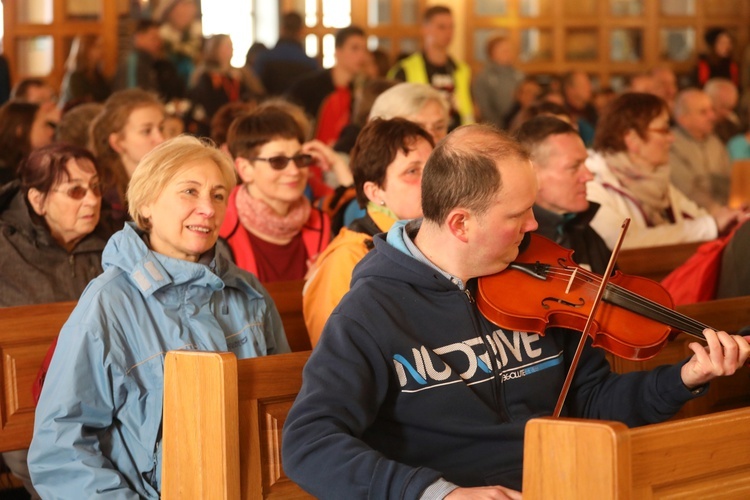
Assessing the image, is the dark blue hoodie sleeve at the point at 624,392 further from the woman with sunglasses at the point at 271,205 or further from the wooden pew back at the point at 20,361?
the woman with sunglasses at the point at 271,205

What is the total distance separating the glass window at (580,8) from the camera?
12.3m

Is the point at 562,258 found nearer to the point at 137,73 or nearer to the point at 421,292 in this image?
the point at 421,292

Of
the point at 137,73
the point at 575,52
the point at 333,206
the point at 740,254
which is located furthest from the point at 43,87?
the point at 575,52

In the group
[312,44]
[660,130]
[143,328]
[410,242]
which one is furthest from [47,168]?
[312,44]

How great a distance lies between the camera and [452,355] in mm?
2340

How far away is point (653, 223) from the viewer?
17.3 ft

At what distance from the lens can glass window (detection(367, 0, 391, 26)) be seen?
11.6 metres

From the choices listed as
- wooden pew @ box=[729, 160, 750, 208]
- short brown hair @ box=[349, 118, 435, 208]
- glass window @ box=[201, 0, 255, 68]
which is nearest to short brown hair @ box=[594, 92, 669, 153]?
wooden pew @ box=[729, 160, 750, 208]

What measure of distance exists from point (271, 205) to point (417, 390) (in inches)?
83.8

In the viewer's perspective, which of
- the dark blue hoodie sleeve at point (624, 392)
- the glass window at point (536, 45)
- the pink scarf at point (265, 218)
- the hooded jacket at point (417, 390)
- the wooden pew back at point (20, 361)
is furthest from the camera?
the glass window at point (536, 45)

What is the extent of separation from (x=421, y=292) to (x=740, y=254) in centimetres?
174

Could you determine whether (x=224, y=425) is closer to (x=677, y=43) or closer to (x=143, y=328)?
(x=143, y=328)

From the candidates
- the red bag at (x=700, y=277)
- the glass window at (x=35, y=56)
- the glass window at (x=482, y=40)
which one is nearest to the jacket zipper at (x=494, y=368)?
the red bag at (x=700, y=277)

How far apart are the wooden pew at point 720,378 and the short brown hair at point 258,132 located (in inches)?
71.6
